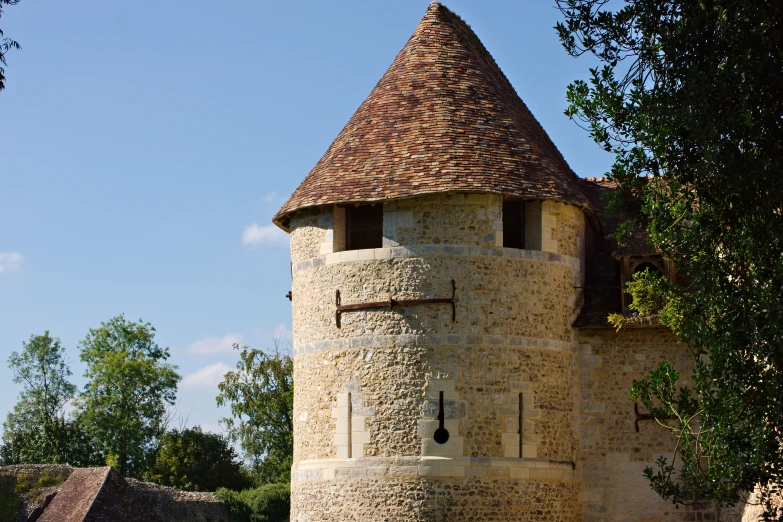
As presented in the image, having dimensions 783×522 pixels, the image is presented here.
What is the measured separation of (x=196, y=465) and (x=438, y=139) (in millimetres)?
22607

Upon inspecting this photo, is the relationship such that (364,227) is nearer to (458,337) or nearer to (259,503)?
(458,337)

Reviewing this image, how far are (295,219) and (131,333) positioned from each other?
93.4ft

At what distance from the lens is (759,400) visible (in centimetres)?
1320

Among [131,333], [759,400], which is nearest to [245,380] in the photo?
[131,333]

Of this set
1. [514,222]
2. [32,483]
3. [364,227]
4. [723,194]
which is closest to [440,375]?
[364,227]

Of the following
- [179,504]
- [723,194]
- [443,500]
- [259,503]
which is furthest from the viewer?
[259,503]

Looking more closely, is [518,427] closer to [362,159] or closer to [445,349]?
[445,349]

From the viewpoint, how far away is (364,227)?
1962cm

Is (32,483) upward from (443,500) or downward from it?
downward

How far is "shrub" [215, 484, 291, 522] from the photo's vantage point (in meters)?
29.5

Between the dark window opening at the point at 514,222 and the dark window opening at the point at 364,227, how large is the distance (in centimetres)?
204

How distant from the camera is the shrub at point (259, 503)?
29469mm

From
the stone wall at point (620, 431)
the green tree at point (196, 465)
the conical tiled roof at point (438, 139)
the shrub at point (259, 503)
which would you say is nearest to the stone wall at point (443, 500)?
the stone wall at point (620, 431)

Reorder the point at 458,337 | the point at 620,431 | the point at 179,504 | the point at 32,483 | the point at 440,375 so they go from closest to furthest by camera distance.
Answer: the point at 440,375
the point at 458,337
the point at 620,431
the point at 179,504
the point at 32,483
